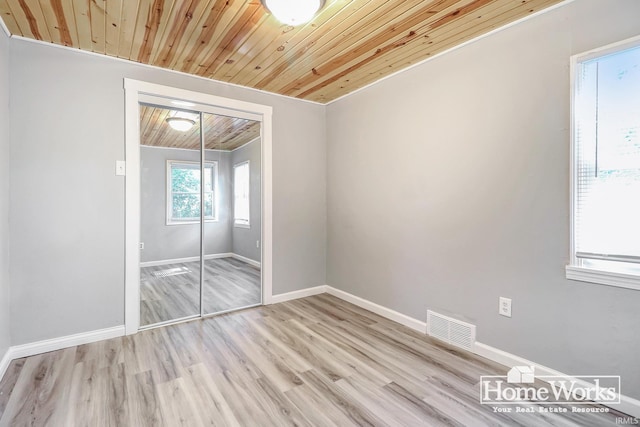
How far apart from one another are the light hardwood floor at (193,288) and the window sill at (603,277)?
9.78ft

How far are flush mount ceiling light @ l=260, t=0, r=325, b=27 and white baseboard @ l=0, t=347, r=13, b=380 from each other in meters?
3.05

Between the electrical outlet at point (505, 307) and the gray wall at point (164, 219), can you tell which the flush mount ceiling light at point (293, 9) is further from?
the electrical outlet at point (505, 307)

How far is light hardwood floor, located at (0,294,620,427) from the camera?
5.44ft

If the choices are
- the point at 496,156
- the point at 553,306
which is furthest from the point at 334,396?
the point at 496,156

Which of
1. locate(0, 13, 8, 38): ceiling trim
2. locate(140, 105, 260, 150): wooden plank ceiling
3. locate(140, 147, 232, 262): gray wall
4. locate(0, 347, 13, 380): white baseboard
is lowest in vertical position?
locate(0, 347, 13, 380): white baseboard

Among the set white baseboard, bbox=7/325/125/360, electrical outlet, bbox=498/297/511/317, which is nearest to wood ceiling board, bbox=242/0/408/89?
electrical outlet, bbox=498/297/511/317

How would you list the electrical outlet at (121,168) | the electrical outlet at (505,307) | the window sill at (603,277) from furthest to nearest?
the electrical outlet at (121,168) < the electrical outlet at (505,307) < the window sill at (603,277)

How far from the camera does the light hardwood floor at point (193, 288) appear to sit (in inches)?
117

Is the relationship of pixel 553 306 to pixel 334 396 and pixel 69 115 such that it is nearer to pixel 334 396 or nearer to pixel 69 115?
pixel 334 396

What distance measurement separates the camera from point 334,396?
6.08 ft

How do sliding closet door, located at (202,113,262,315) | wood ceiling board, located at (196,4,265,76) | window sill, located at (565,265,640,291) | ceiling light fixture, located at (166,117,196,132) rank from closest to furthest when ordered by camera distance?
window sill, located at (565,265,640,291)
wood ceiling board, located at (196,4,265,76)
ceiling light fixture, located at (166,117,196,132)
sliding closet door, located at (202,113,262,315)

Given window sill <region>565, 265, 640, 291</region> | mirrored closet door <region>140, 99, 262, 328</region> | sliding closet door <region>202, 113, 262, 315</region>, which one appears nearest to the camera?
window sill <region>565, 265, 640, 291</region>

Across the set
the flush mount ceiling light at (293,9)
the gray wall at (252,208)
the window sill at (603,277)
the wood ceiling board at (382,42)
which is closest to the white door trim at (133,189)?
the gray wall at (252,208)

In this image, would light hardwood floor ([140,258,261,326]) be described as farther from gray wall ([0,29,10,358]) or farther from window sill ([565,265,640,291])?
window sill ([565,265,640,291])
